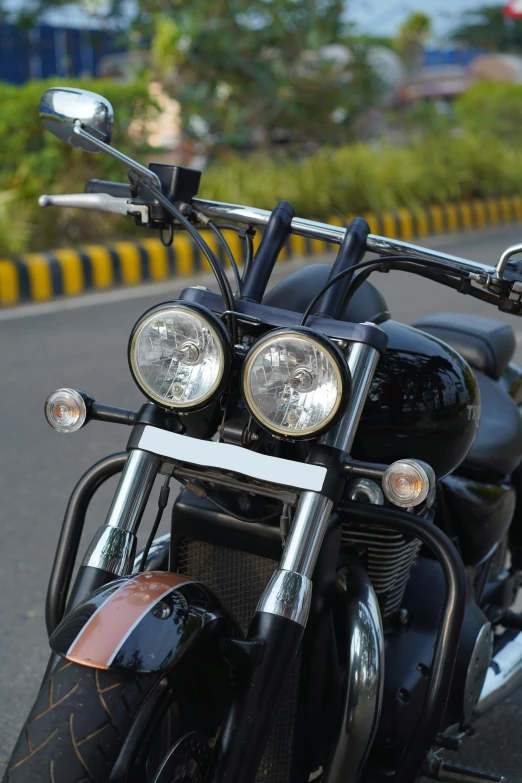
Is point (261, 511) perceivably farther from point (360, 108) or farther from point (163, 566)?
point (360, 108)

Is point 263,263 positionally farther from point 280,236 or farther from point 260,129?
point 260,129

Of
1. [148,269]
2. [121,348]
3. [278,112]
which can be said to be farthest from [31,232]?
[278,112]

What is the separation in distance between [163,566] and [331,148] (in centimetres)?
1229

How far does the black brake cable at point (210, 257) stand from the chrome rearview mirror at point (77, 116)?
135 millimetres

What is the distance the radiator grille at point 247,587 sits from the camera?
1.71 metres

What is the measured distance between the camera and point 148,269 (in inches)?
330

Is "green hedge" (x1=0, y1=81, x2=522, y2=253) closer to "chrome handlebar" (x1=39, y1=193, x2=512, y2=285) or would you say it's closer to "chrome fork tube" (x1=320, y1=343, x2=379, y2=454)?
"chrome handlebar" (x1=39, y1=193, x2=512, y2=285)

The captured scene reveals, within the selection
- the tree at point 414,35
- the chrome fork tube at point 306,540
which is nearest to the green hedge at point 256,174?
the chrome fork tube at point 306,540

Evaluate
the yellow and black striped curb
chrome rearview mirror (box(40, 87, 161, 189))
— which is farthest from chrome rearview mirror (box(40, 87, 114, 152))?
the yellow and black striped curb

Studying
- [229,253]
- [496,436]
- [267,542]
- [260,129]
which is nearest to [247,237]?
[229,253]

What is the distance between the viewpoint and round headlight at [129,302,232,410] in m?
1.54

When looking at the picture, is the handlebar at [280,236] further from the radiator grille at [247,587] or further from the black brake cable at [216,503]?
the radiator grille at [247,587]

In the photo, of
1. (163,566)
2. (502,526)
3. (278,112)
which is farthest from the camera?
(278,112)

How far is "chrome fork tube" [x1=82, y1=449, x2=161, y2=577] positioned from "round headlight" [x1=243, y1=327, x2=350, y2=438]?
203mm
